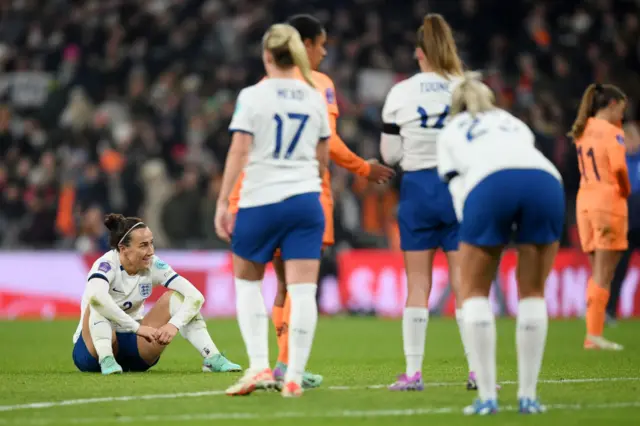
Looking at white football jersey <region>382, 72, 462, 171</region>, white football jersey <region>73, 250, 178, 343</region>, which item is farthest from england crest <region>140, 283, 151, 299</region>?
white football jersey <region>382, 72, 462, 171</region>

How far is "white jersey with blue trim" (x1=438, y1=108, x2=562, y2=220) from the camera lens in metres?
6.48

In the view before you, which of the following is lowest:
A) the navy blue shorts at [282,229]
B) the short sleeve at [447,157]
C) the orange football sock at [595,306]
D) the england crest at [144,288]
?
the orange football sock at [595,306]

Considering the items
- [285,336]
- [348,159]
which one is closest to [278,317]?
[285,336]

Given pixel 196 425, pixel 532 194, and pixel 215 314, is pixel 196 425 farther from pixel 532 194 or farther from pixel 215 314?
pixel 215 314

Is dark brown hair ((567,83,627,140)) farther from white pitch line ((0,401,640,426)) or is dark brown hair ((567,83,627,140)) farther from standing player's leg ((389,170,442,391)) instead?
white pitch line ((0,401,640,426))

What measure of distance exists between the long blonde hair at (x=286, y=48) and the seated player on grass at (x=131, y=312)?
2499mm

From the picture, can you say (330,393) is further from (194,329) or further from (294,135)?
(194,329)

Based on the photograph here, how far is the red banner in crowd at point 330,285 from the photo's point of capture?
18.6 metres

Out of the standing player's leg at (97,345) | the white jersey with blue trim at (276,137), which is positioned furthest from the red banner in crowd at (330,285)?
the white jersey with blue trim at (276,137)

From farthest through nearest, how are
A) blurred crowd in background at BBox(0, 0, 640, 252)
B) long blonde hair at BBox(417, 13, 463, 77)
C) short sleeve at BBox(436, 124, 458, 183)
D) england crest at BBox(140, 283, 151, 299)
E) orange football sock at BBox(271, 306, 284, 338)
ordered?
1. blurred crowd in background at BBox(0, 0, 640, 252)
2. england crest at BBox(140, 283, 151, 299)
3. orange football sock at BBox(271, 306, 284, 338)
4. long blonde hair at BBox(417, 13, 463, 77)
5. short sleeve at BBox(436, 124, 458, 183)

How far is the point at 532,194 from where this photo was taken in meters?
6.44

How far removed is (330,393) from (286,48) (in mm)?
2208

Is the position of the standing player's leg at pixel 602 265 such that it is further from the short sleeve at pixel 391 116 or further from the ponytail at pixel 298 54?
the ponytail at pixel 298 54

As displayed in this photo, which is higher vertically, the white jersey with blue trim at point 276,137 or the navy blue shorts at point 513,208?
the white jersey with blue trim at point 276,137
